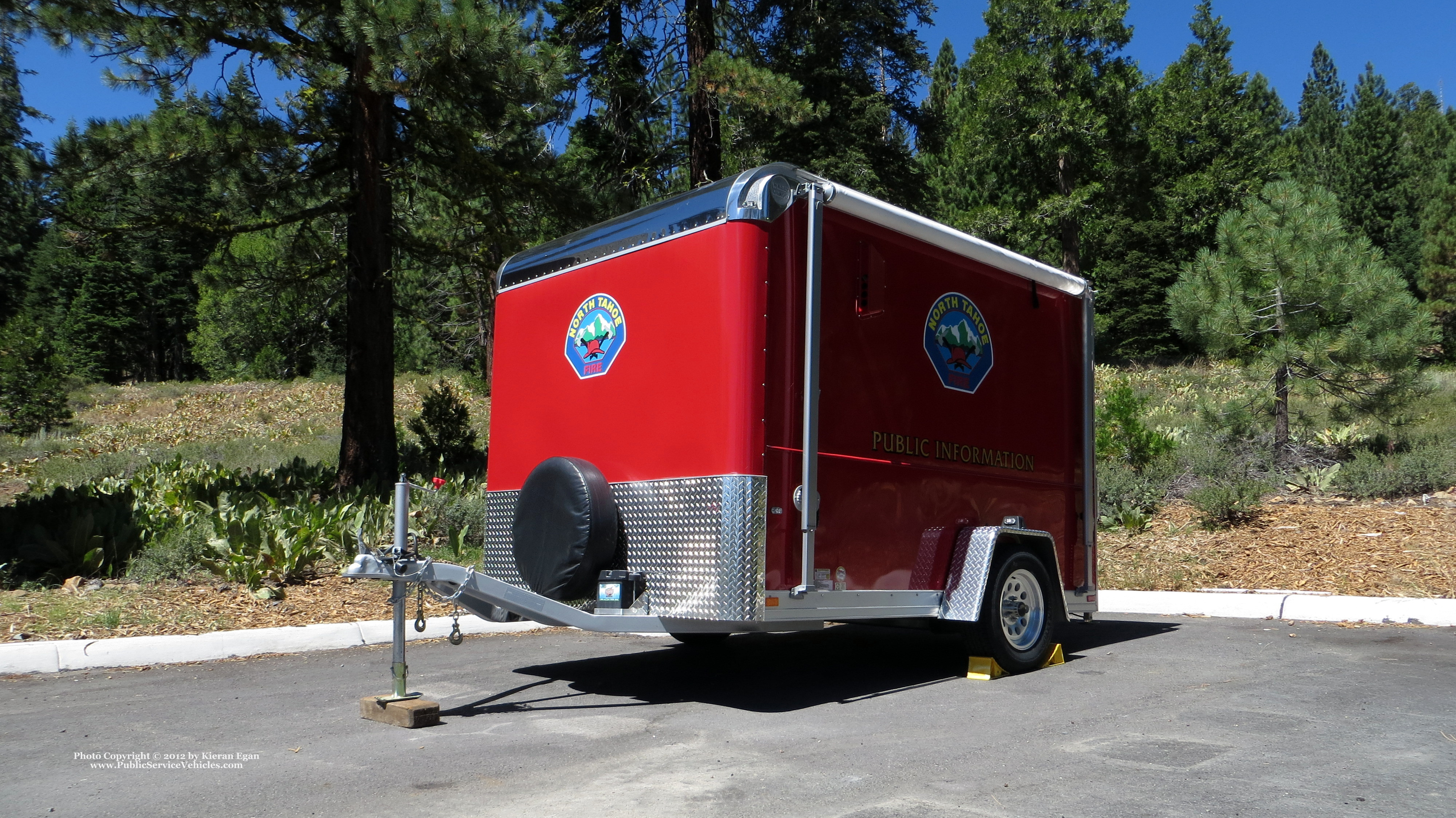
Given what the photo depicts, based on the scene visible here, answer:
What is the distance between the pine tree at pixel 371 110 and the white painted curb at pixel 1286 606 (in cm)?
767

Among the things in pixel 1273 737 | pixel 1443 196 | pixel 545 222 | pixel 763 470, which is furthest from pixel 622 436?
pixel 1443 196

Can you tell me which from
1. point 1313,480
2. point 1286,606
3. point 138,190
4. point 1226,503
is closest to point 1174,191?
point 1313,480

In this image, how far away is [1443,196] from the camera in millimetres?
42188

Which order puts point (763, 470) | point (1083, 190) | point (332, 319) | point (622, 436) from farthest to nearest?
point (1083, 190), point (332, 319), point (622, 436), point (763, 470)

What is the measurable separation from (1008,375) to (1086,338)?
1.05 meters

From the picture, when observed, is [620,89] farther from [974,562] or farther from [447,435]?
[974,562]

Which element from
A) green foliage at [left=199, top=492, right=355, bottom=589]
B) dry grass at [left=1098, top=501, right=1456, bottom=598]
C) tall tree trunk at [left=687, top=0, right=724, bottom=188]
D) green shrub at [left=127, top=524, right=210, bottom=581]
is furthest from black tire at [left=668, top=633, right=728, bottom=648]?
tall tree trunk at [left=687, top=0, right=724, bottom=188]

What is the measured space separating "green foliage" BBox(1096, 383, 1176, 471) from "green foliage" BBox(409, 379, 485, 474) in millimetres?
8717

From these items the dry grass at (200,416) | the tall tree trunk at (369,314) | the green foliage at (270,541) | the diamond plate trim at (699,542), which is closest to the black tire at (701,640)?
the diamond plate trim at (699,542)

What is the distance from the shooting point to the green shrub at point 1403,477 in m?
11.8

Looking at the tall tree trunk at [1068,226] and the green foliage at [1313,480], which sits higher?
the tall tree trunk at [1068,226]

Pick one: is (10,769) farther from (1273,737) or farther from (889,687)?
(1273,737)

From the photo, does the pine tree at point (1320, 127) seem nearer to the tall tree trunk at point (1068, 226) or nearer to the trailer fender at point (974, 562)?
the tall tree trunk at point (1068, 226)

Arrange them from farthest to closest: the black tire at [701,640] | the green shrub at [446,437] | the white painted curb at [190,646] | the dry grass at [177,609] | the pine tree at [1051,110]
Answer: the pine tree at [1051,110] < the green shrub at [446,437] < the black tire at [701,640] < the dry grass at [177,609] < the white painted curb at [190,646]
